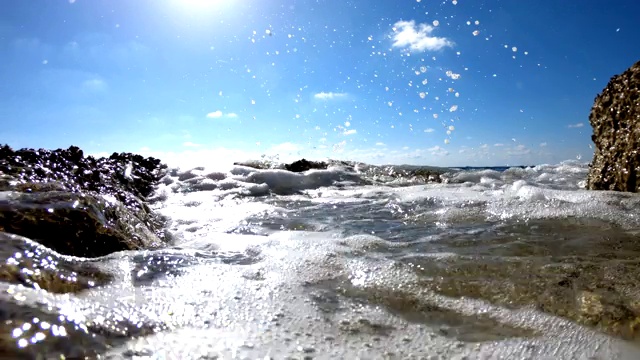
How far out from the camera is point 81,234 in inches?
103

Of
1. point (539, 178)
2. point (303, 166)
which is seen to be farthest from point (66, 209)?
point (539, 178)

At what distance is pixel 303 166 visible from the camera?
37.7 ft

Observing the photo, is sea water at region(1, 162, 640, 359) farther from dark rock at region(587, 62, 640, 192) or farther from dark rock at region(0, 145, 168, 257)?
dark rock at region(587, 62, 640, 192)

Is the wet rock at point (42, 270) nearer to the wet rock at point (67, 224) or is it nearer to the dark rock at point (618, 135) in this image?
the wet rock at point (67, 224)

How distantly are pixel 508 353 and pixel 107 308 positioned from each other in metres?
1.58

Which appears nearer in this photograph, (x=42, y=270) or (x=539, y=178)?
(x=42, y=270)

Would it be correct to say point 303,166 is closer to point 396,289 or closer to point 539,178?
point 539,178

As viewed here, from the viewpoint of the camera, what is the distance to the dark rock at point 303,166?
11.4 m

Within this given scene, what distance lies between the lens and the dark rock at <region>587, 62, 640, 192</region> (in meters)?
4.57

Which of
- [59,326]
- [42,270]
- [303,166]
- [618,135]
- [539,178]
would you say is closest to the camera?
[59,326]

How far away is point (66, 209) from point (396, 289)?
7.45ft

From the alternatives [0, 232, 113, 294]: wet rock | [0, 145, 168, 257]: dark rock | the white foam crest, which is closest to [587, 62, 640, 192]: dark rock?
the white foam crest

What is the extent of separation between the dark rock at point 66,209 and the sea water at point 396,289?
0.38 meters

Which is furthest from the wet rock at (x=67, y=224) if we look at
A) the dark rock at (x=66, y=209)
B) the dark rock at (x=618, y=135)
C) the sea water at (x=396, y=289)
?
the dark rock at (x=618, y=135)
